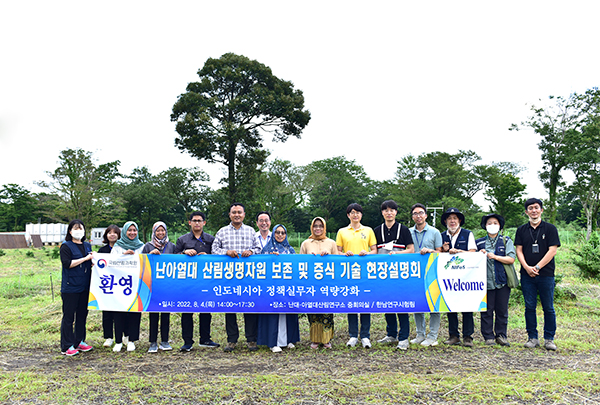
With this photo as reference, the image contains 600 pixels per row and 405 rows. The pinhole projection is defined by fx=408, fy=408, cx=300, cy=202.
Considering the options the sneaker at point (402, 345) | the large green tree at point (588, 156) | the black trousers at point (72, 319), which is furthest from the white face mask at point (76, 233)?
the large green tree at point (588, 156)

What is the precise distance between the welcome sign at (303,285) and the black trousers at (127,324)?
0.14 metres

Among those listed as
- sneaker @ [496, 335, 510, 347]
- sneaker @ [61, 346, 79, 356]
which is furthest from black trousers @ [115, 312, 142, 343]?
sneaker @ [496, 335, 510, 347]

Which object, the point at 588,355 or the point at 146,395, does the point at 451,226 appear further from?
the point at 146,395

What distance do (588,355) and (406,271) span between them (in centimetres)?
239

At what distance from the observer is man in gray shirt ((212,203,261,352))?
5414 millimetres

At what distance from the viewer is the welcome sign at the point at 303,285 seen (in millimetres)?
5379

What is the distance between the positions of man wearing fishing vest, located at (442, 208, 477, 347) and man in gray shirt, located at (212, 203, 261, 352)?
2601mm

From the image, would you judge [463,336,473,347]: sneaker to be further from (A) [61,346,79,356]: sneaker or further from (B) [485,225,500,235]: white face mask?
(A) [61,346,79,356]: sneaker

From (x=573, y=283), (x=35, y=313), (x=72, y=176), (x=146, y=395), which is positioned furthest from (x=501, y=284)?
(x=72, y=176)

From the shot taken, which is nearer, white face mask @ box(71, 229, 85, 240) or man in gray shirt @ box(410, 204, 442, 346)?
white face mask @ box(71, 229, 85, 240)

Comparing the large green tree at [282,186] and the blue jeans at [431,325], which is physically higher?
the large green tree at [282,186]

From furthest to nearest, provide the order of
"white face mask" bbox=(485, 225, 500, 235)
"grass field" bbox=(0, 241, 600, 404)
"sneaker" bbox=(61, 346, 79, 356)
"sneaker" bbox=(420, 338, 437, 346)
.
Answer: "white face mask" bbox=(485, 225, 500, 235)
"sneaker" bbox=(420, 338, 437, 346)
"sneaker" bbox=(61, 346, 79, 356)
"grass field" bbox=(0, 241, 600, 404)

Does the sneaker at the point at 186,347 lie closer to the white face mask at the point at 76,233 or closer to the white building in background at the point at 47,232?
the white face mask at the point at 76,233

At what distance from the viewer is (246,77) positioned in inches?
1110
